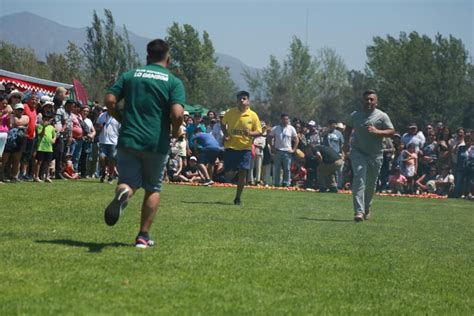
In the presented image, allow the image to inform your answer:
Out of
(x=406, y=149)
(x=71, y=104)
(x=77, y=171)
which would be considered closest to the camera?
(x=71, y=104)

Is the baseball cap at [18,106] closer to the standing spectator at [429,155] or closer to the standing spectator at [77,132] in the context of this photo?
the standing spectator at [77,132]

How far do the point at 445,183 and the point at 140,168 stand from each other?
21.5 metres

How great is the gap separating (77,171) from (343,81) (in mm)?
104146

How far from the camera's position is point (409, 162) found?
2909 cm

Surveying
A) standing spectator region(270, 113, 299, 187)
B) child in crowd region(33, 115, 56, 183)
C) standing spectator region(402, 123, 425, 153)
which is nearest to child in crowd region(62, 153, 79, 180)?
child in crowd region(33, 115, 56, 183)

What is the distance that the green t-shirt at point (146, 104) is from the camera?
29.5ft

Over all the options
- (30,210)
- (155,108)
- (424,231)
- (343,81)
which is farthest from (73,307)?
(343,81)

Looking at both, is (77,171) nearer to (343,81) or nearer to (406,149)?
(406,149)

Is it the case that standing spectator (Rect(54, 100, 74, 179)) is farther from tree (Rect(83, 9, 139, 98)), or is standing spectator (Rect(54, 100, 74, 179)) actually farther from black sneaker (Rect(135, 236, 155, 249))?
tree (Rect(83, 9, 139, 98))

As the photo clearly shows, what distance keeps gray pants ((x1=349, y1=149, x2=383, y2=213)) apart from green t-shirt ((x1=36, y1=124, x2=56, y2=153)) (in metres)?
8.37

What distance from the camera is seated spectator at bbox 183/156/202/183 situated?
27.6 m

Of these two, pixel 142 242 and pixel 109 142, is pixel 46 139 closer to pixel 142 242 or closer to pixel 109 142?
pixel 109 142

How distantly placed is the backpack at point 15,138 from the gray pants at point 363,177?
7972mm

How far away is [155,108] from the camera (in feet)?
29.6
